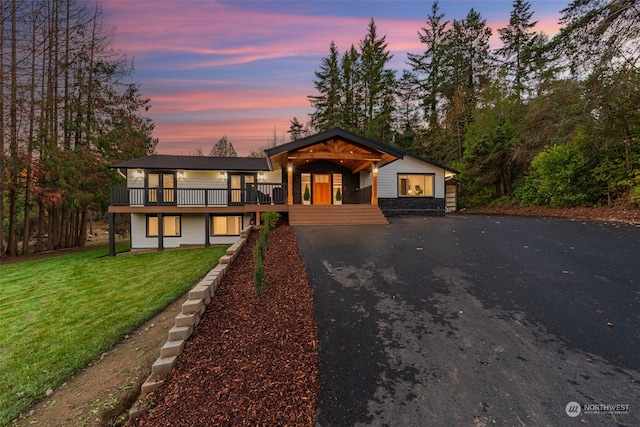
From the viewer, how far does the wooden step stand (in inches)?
419

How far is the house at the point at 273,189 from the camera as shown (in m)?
11.7

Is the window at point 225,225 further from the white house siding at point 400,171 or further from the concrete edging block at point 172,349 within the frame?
the concrete edging block at point 172,349

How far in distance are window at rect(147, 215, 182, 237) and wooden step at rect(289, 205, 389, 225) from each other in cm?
718

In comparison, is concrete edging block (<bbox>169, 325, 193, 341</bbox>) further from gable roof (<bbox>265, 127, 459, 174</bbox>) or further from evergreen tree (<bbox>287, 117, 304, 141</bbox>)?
evergreen tree (<bbox>287, 117, 304, 141</bbox>)

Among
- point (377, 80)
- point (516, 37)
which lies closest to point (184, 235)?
point (377, 80)

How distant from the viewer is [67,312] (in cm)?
529

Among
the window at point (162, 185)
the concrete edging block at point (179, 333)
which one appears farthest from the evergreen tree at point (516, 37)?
the concrete edging block at point (179, 333)

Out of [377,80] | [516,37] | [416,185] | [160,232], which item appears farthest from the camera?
[377,80]

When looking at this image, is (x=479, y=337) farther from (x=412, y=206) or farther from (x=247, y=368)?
(x=412, y=206)

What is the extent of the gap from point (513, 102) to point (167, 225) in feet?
80.0

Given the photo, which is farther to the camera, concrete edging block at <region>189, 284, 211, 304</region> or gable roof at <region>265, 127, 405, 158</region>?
gable roof at <region>265, 127, 405, 158</region>

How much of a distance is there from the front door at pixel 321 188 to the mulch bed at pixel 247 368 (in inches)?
454

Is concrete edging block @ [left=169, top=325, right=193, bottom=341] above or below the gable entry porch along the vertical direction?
below

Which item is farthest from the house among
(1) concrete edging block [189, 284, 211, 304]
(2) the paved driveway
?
(1) concrete edging block [189, 284, 211, 304]
